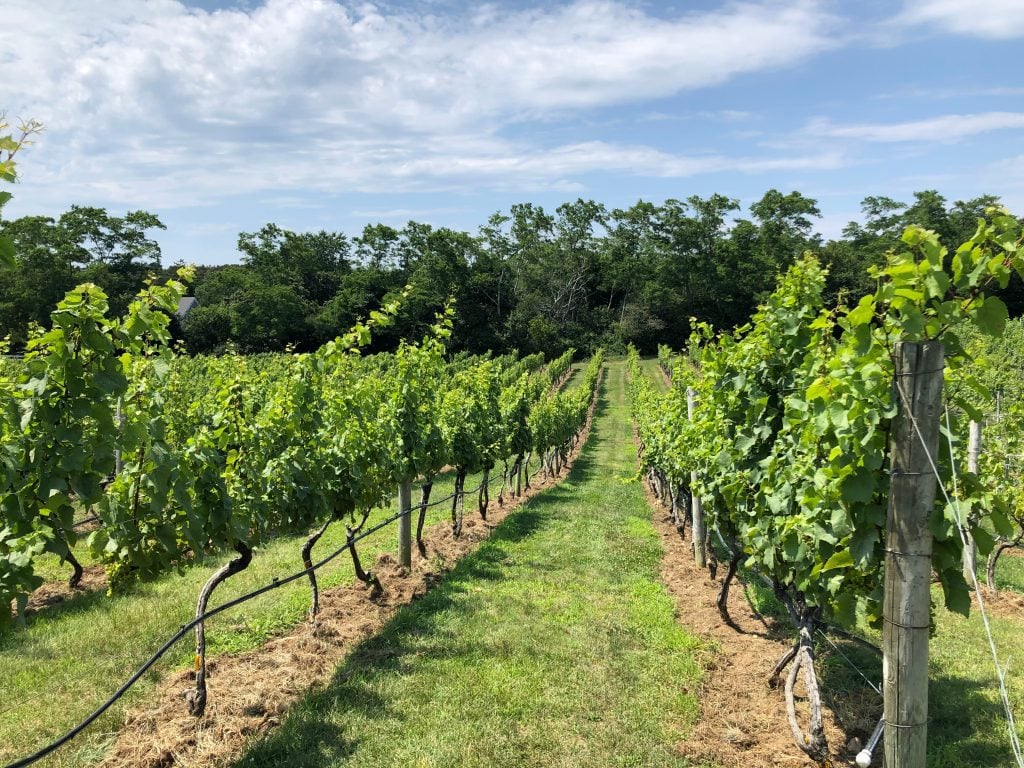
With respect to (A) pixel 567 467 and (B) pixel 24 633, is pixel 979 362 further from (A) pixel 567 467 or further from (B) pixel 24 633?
(A) pixel 567 467

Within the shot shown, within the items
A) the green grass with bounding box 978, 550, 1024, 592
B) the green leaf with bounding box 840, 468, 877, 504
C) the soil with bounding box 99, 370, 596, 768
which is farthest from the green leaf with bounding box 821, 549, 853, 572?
the green grass with bounding box 978, 550, 1024, 592

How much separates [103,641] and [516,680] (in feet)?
14.5

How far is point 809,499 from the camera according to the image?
3.69 m

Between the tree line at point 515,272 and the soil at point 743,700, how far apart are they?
48.4 meters

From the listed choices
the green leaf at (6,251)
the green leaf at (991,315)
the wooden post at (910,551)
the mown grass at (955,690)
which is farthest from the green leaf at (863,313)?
the green leaf at (6,251)

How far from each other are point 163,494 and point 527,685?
3470mm

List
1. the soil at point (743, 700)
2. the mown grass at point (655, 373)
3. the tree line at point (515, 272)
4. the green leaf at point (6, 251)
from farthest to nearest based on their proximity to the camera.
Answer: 1. the tree line at point (515, 272)
2. the mown grass at point (655, 373)
3. the soil at point (743, 700)
4. the green leaf at point (6, 251)

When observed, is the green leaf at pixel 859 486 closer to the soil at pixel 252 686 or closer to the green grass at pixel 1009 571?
the soil at pixel 252 686

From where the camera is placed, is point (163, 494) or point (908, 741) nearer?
point (908, 741)

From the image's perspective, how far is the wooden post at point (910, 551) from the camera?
240 cm

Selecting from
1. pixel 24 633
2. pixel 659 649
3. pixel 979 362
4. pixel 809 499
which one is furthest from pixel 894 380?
pixel 24 633

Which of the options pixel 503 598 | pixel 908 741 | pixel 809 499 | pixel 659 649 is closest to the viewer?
pixel 908 741

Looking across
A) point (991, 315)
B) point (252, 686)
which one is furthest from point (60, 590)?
point (991, 315)

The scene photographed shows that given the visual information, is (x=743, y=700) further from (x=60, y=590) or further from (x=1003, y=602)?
(x=60, y=590)
